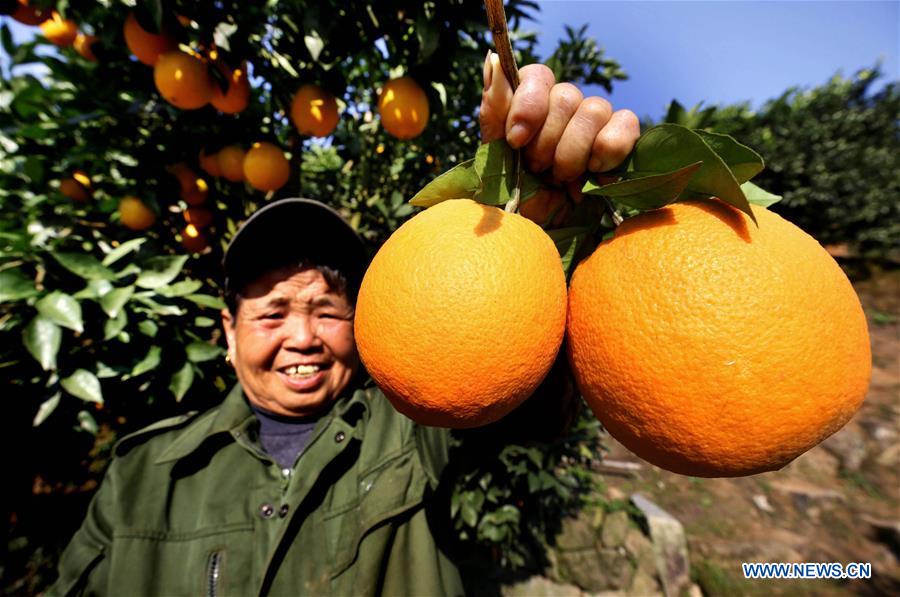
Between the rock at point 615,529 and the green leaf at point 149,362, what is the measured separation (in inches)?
131

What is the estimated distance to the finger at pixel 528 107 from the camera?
0.62 metres

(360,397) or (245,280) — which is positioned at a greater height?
(245,280)

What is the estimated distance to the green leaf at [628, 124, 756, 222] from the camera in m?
0.52

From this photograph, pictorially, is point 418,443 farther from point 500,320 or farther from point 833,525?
point 833,525

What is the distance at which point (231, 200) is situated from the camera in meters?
2.13

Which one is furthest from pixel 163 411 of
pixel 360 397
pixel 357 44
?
pixel 357 44

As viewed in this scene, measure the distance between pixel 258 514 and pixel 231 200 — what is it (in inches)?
64.3

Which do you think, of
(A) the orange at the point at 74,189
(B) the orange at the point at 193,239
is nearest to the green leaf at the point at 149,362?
(B) the orange at the point at 193,239

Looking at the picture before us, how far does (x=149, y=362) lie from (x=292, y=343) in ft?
1.75

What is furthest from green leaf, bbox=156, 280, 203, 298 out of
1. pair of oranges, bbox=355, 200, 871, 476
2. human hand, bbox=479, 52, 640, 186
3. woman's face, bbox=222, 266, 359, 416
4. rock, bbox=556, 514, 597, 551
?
rock, bbox=556, 514, 597, 551

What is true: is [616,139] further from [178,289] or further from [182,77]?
[178,289]

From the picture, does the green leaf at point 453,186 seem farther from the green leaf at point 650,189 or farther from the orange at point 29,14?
the orange at point 29,14

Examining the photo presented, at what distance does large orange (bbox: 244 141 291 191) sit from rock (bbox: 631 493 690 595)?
3715 mm

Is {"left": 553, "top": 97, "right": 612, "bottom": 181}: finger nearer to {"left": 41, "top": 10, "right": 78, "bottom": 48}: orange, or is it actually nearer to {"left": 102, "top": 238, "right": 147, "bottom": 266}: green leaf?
{"left": 102, "top": 238, "right": 147, "bottom": 266}: green leaf
